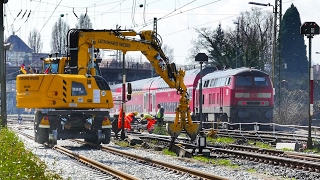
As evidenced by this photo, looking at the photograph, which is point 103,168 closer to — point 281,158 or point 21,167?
point 281,158

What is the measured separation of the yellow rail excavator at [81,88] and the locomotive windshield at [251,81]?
10372 mm

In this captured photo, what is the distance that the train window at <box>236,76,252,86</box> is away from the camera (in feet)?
109

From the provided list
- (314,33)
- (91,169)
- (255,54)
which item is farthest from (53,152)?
(255,54)

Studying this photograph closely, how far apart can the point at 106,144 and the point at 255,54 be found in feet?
113

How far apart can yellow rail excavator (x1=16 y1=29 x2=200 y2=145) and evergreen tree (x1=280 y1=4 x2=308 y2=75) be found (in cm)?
7144

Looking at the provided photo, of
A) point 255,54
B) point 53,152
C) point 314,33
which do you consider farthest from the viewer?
point 255,54

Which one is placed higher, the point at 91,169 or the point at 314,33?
the point at 314,33

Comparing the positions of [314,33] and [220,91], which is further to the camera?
[220,91]

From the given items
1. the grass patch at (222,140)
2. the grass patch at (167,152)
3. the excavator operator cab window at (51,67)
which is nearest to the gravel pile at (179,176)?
the grass patch at (167,152)

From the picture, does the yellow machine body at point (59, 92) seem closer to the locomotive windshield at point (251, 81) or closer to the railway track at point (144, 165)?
the railway track at point (144, 165)

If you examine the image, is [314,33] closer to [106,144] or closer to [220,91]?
[106,144]

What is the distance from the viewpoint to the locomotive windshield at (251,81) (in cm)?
3312

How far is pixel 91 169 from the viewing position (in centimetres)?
1591

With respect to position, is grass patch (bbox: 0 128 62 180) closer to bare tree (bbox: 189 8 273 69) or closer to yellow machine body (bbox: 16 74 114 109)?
yellow machine body (bbox: 16 74 114 109)
